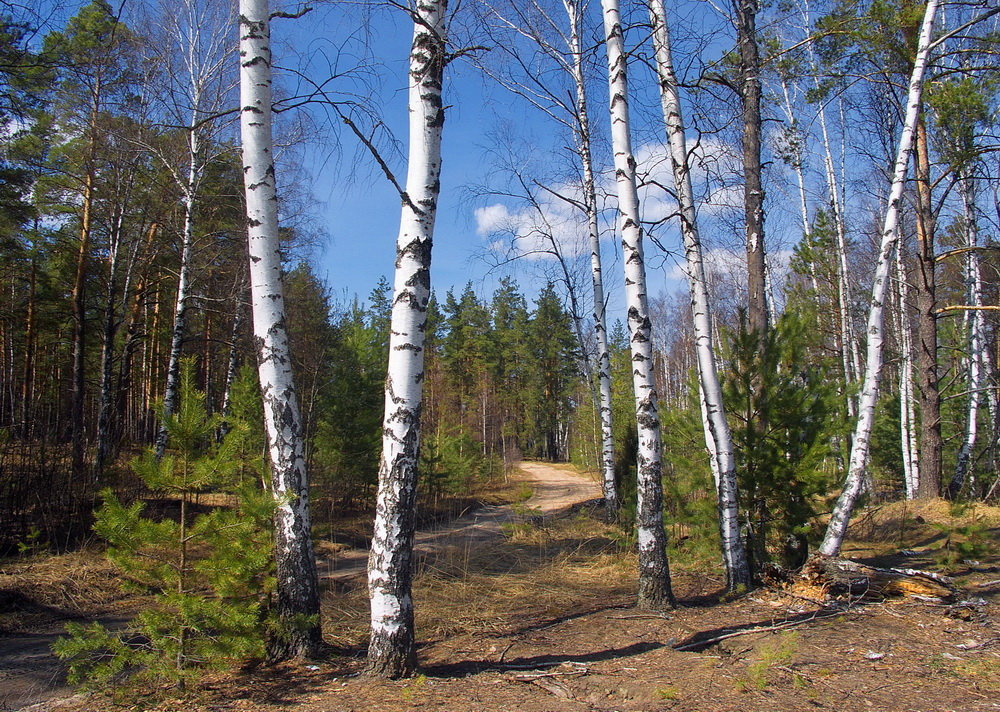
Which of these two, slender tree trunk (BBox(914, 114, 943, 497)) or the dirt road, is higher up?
slender tree trunk (BBox(914, 114, 943, 497))

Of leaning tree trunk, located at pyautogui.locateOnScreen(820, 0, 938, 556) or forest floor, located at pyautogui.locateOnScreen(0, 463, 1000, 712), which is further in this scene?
leaning tree trunk, located at pyautogui.locateOnScreen(820, 0, 938, 556)

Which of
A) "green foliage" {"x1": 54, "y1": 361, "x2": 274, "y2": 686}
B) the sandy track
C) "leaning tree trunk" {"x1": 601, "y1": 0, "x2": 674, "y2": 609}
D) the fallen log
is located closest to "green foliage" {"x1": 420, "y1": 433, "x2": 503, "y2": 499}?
the sandy track

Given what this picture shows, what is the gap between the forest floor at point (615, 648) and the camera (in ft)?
12.0

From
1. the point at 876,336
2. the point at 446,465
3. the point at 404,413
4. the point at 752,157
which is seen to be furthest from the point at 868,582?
the point at 446,465

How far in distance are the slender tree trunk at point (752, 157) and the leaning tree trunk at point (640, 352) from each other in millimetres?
2609

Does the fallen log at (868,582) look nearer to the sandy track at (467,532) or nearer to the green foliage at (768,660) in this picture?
the green foliage at (768,660)

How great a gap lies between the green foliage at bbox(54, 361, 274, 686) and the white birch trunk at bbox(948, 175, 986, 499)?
13496 mm

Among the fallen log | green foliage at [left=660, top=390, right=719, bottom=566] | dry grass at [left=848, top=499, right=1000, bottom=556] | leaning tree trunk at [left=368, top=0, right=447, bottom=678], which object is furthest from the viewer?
dry grass at [left=848, top=499, right=1000, bottom=556]

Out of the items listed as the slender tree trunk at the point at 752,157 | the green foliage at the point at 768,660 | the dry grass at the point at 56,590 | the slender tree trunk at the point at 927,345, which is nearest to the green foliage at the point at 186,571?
the green foliage at the point at 768,660

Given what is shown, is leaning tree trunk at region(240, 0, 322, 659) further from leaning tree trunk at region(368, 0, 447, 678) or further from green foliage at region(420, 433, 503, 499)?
green foliage at region(420, 433, 503, 499)

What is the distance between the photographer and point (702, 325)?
6340 mm

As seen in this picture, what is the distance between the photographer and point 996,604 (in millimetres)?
5598

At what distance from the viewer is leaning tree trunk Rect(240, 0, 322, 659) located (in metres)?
4.52

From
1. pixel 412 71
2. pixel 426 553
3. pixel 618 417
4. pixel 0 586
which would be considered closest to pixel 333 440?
pixel 426 553
